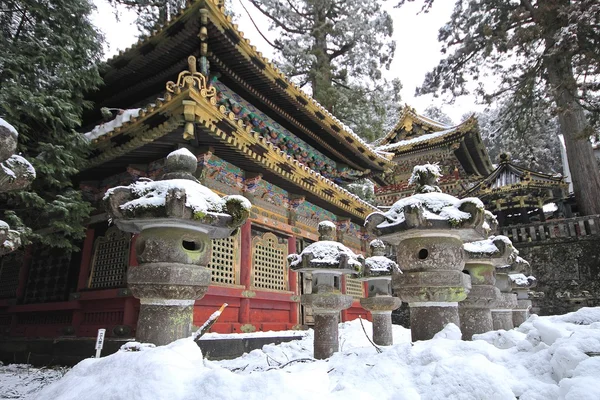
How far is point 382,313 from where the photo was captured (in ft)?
21.8

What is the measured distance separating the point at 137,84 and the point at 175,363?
8651mm

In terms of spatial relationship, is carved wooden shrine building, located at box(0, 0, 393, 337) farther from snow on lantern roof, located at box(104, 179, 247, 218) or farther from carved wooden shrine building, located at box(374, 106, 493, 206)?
carved wooden shrine building, located at box(374, 106, 493, 206)

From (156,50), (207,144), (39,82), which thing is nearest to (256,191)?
(207,144)

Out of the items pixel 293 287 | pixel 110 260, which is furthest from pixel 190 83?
pixel 293 287

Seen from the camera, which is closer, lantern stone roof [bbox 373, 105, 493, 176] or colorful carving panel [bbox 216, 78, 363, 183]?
colorful carving panel [bbox 216, 78, 363, 183]

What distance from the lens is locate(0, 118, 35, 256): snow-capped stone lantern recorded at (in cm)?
262

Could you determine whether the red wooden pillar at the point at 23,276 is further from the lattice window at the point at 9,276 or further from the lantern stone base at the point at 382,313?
the lantern stone base at the point at 382,313

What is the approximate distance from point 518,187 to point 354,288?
927 cm

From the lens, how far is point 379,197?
1889cm

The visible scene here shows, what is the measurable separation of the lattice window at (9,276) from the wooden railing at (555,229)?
1663 centimetres

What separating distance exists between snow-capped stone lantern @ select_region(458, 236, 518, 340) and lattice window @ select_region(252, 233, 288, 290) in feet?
16.0

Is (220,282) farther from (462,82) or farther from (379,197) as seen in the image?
(462,82)

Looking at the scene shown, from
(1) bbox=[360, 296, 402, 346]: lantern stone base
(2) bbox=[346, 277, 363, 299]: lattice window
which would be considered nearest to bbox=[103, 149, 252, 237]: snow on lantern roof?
(1) bbox=[360, 296, 402, 346]: lantern stone base

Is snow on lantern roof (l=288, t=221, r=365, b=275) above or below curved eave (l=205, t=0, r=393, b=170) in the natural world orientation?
below
